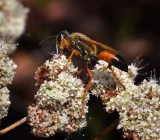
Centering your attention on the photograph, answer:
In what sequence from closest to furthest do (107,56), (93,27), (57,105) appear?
(57,105)
(107,56)
(93,27)

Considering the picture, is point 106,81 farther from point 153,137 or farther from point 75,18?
point 75,18

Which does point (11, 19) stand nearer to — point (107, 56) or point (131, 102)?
point (107, 56)

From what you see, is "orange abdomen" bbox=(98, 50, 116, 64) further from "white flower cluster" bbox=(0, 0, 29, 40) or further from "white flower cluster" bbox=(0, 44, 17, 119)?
"white flower cluster" bbox=(0, 0, 29, 40)

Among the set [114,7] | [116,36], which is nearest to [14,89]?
[116,36]

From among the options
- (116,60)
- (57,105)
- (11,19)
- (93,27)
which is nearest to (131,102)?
(116,60)

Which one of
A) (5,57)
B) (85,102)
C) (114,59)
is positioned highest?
→ (5,57)

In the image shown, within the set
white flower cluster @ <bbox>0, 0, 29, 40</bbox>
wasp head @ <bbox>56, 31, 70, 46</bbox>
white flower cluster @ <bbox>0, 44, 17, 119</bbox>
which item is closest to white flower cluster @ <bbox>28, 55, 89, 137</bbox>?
white flower cluster @ <bbox>0, 44, 17, 119</bbox>

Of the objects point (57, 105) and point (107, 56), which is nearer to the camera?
point (57, 105)
